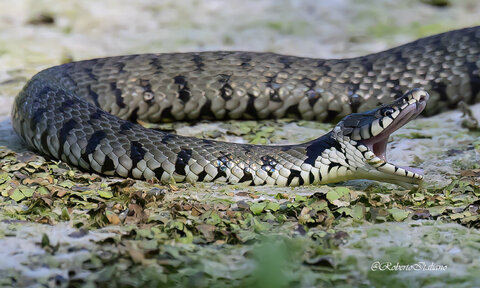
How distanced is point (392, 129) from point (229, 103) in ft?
7.71

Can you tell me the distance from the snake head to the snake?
13 millimetres

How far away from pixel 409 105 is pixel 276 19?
6.13 m

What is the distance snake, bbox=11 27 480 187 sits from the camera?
234 inches

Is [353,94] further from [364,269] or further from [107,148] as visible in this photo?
[364,269]

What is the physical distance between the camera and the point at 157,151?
593cm

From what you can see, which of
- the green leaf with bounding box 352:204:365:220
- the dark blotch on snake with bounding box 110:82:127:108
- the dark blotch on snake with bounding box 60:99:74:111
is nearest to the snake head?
the green leaf with bounding box 352:204:365:220

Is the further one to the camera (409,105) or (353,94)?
(353,94)

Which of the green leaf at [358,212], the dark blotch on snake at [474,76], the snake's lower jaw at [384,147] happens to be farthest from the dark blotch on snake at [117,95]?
the dark blotch on snake at [474,76]

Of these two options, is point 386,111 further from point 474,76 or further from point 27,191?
point 27,191

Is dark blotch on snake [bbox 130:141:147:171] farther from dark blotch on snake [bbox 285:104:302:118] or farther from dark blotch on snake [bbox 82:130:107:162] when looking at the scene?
dark blotch on snake [bbox 285:104:302:118]

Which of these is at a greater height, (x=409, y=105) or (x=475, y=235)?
(x=409, y=105)

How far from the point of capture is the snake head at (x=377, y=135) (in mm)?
5703

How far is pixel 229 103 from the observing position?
305 inches

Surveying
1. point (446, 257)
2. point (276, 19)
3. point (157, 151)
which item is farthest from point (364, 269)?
point (276, 19)
